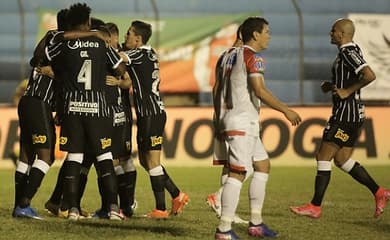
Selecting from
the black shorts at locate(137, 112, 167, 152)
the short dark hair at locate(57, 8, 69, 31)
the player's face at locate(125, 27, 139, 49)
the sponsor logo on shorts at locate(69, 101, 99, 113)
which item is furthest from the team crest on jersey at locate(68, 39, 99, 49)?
the black shorts at locate(137, 112, 167, 152)

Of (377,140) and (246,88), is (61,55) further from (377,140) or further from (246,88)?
(377,140)

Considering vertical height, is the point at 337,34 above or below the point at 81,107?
above

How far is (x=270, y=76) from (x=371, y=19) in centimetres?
257

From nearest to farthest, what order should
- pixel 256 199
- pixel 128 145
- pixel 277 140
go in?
pixel 256 199 < pixel 128 145 < pixel 277 140

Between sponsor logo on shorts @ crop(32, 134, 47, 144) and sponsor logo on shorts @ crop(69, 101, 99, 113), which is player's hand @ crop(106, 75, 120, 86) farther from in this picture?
sponsor logo on shorts @ crop(32, 134, 47, 144)

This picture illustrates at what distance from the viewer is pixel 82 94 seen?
35.2ft

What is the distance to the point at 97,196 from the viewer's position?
1455cm

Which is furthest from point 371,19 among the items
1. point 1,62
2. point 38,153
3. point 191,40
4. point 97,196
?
point 38,153

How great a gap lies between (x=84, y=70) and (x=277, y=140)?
32.9 feet

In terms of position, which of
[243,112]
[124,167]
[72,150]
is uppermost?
[243,112]

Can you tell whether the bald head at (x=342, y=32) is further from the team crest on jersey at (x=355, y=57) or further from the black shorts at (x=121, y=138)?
the black shorts at (x=121, y=138)

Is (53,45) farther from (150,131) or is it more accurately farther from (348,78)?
(348,78)

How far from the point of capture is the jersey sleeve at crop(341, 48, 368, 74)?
38.4 feet

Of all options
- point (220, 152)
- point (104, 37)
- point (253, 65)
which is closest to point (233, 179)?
point (220, 152)
